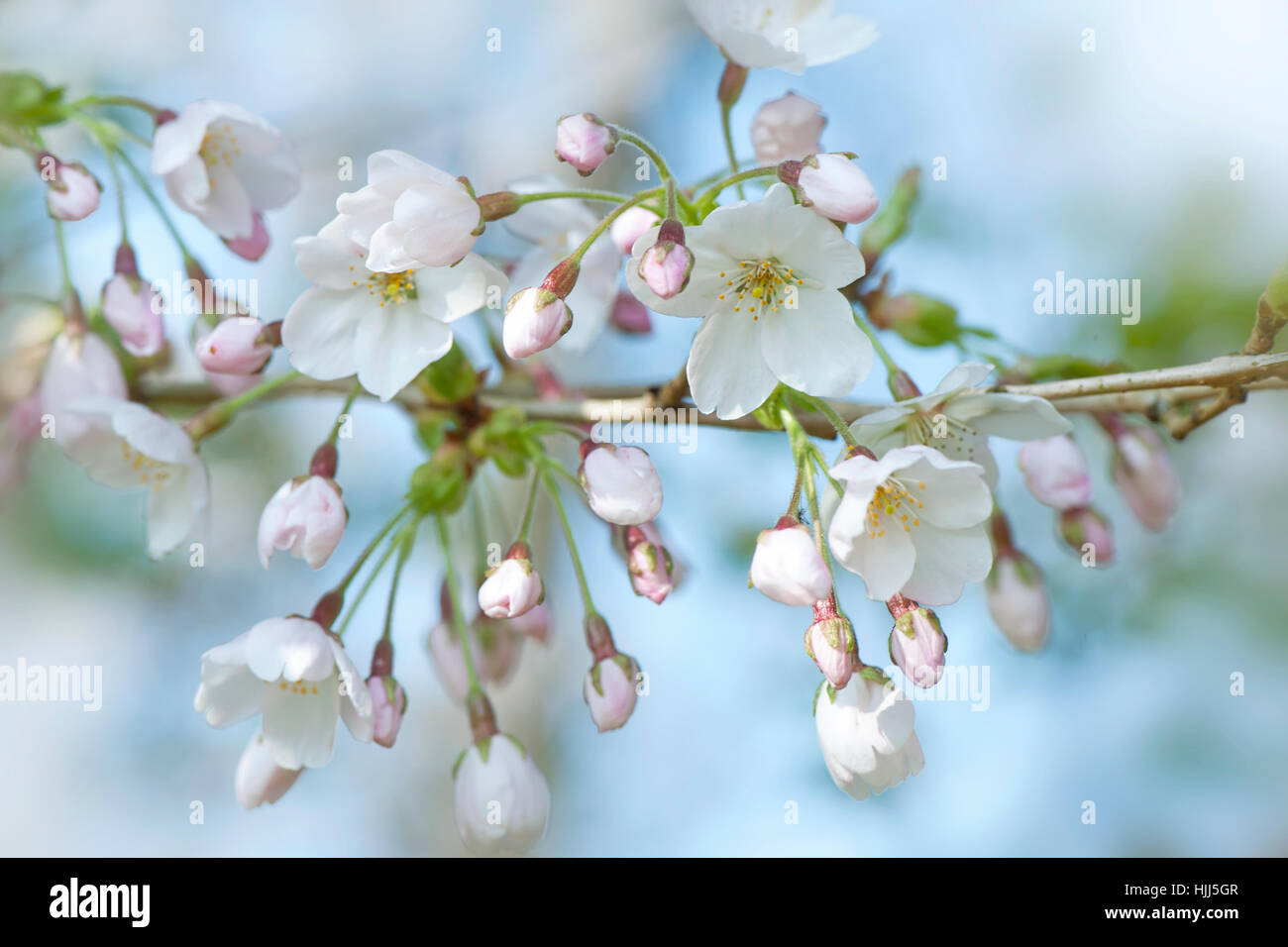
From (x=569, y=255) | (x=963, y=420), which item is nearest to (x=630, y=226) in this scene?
(x=569, y=255)

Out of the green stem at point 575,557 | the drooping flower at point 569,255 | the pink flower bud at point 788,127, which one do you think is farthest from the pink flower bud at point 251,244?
the pink flower bud at point 788,127

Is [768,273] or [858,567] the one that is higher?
[768,273]

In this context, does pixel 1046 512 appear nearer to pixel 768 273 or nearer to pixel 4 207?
pixel 768 273

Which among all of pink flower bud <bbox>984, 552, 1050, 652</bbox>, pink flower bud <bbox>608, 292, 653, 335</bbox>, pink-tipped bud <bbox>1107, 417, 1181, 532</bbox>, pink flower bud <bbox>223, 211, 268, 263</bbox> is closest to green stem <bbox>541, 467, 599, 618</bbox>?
pink flower bud <bbox>608, 292, 653, 335</bbox>

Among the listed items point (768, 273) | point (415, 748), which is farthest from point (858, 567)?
point (415, 748)

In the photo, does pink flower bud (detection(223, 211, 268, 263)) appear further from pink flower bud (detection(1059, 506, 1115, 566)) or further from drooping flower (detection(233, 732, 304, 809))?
pink flower bud (detection(1059, 506, 1115, 566))

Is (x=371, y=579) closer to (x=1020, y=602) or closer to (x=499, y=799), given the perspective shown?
(x=499, y=799)

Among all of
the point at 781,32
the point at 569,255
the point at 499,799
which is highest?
the point at 781,32
